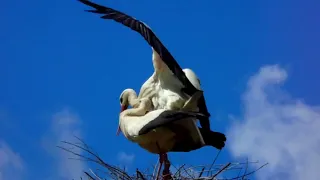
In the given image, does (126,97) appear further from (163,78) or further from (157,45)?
(157,45)

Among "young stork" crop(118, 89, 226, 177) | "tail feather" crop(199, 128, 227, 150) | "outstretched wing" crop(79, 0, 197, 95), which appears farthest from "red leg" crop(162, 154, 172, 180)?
"outstretched wing" crop(79, 0, 197, 95)

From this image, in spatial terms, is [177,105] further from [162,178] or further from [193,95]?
[162,178]

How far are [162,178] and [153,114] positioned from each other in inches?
11.1

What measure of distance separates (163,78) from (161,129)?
0.25 m

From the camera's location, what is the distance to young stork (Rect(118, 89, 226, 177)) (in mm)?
3523

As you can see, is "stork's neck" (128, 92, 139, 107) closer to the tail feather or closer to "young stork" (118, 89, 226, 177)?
"young stork" (118, 89, 226, 177)

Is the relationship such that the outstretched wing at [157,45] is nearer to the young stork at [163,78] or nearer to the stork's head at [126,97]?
the young stork at [163,78]

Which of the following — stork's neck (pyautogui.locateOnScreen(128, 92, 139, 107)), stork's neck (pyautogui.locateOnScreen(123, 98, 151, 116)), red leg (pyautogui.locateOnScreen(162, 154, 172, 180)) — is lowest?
red leg (pyautogui.locateOnScreen(162, 154, 172, 180))

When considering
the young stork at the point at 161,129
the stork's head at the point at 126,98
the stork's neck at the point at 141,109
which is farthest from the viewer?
the stork's head at the point at 126,98

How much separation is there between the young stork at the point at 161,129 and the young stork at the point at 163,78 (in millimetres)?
43

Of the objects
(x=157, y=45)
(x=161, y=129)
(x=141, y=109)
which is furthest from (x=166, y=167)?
(x=157, y=45)

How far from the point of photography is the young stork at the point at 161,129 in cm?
352

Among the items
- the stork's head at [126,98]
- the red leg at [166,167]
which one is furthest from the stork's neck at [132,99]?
the red leg at [166,167]

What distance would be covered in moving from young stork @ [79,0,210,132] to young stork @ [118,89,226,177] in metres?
0.04
